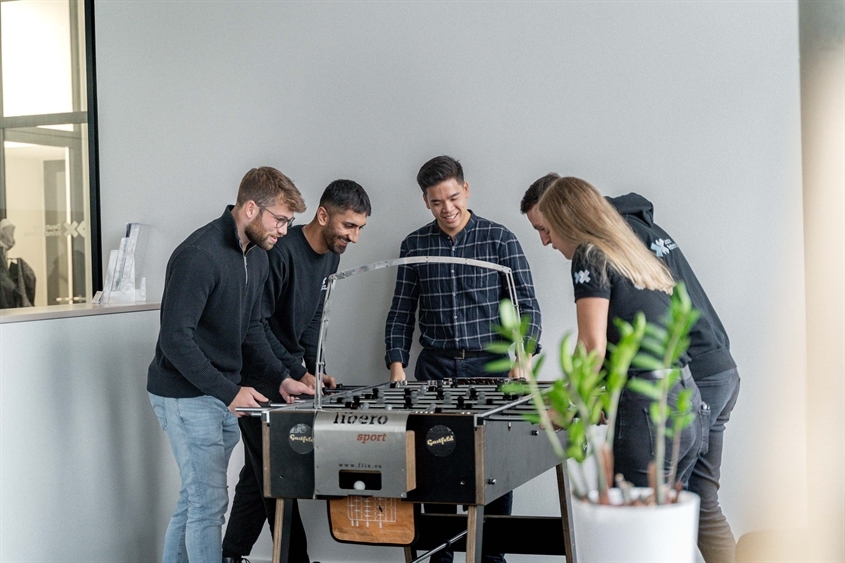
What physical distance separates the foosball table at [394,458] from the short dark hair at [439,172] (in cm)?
104

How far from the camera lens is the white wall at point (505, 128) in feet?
11.2

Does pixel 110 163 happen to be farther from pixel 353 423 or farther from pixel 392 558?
pixel 353 423

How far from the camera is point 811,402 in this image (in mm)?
2805

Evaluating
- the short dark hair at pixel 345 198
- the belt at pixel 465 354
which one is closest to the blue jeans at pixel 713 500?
the belt at pixel 465 354

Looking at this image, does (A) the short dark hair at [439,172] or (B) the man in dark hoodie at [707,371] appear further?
(A) the short dark hair at [439,172]

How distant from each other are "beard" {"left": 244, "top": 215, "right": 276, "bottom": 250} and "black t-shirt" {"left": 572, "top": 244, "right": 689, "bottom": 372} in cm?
130

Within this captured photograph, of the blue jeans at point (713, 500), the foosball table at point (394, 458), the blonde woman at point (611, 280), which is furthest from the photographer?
the blue jeans at point (713, 500)

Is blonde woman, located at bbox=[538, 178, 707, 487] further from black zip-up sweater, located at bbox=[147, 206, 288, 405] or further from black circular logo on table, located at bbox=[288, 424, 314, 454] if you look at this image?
black zip-up sweater, located at bbox=[147, 206, 288, 405]

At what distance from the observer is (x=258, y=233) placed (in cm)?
310

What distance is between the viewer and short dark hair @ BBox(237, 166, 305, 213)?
3.07 m

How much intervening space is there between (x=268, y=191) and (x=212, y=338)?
0.55m

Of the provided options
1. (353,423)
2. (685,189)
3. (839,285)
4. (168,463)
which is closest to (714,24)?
(685,189)

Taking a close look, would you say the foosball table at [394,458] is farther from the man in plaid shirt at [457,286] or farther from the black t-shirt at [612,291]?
the man in plaid shirt at [457,286]

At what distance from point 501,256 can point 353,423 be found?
4.60ft
